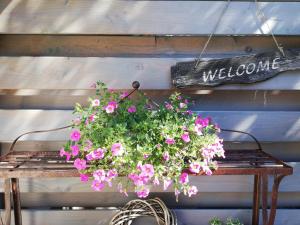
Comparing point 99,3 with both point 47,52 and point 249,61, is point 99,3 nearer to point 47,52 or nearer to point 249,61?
point 47,52

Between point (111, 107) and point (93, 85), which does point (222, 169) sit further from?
point (93, 85)

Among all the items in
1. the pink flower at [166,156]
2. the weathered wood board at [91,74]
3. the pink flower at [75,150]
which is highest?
the weathered wood board at [91,74]

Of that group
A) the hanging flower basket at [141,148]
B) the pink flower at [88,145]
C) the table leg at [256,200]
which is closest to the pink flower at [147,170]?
the hanging flower basket at [141,148]

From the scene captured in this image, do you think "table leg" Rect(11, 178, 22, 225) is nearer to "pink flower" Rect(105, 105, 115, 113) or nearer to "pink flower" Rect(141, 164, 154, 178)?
"pink flower" Rect(105, 105, 115, 113)

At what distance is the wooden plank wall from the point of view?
2322 millimetres

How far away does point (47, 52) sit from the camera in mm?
2387

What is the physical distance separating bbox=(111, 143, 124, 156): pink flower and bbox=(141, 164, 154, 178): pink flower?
128 mm

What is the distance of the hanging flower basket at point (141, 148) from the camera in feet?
5.98

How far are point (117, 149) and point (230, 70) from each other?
3.05 ft

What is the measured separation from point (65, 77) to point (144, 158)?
83 cm

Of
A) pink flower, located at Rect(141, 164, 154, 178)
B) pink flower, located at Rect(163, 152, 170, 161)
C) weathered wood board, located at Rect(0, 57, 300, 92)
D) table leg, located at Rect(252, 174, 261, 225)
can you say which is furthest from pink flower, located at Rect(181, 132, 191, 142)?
table leg, located at Rect(252, 174, 261, 225)

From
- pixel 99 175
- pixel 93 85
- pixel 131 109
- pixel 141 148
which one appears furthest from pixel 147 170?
pixel 93 85

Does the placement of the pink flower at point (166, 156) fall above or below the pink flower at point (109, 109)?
below

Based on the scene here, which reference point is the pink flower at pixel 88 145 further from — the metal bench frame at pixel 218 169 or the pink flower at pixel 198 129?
the pink flower at pixel 198 129
